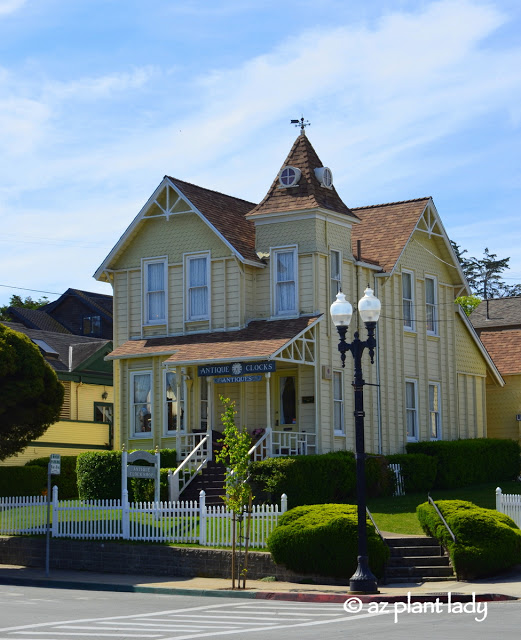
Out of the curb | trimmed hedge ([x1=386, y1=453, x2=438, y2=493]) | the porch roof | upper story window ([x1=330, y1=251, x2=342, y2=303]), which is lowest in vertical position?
the curb

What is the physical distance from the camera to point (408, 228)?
118 ft

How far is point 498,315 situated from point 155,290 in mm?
20634

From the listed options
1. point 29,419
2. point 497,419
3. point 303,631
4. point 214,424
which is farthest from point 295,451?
point 303,631

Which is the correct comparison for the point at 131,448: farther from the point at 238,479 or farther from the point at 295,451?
the point at 238,479

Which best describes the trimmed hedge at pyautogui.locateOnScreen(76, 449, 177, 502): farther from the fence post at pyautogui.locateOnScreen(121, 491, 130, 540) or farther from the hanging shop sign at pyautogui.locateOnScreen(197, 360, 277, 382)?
the fence post at pyautogui.locateOnScreen(121, 491, 130, 540)

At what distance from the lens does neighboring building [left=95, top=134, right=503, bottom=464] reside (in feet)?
103

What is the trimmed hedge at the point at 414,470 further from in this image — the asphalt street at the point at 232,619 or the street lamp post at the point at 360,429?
the asphalt street at the point at 232,619

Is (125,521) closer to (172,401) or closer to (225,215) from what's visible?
(172,401)

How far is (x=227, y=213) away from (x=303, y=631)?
71.5 ft

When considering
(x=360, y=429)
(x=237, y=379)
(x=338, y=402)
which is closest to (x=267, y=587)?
(x=360, y=429)

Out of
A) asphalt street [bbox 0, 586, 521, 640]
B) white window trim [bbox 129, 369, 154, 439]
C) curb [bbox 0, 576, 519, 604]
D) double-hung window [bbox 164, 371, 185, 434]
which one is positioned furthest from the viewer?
white window trim [bbox 129, 369, 154, 439]

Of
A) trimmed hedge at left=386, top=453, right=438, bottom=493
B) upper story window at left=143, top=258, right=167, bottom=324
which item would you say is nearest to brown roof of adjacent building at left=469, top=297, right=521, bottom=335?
trimmed hedge at left=386, top=453, right=438, bottom=493

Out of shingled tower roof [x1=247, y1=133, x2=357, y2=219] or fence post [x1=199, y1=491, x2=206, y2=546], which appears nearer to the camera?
fence post [x1=199, y1=491, x2=206, y2=546]

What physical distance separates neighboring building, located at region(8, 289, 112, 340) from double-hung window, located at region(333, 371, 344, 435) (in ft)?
117
